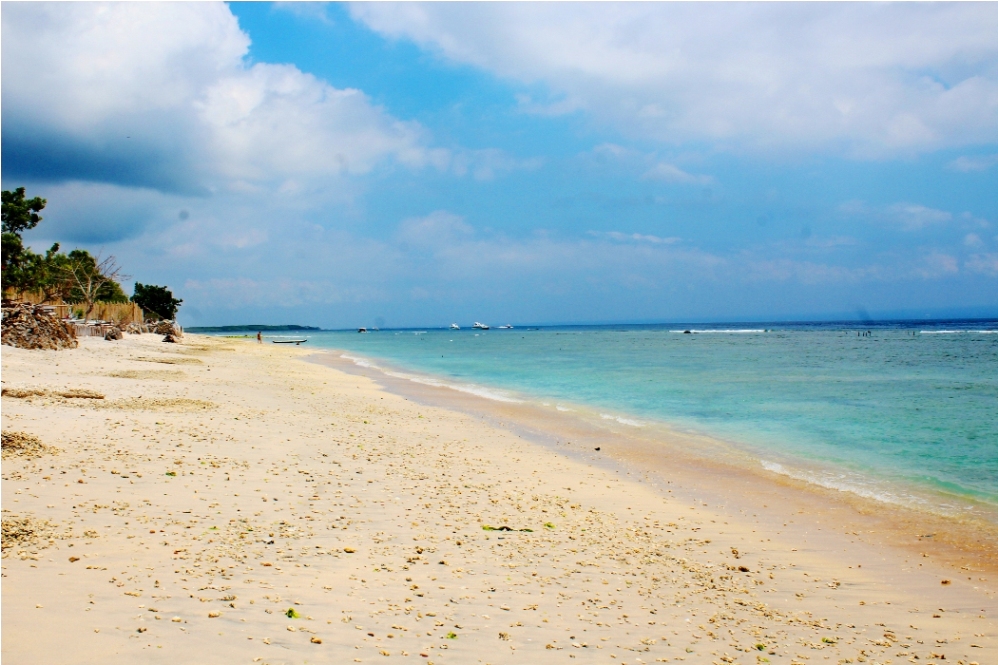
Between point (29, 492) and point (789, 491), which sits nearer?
point (29, 492)

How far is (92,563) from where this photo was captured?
557 cm

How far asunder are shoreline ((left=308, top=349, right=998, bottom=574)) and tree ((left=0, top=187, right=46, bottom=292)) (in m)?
34.7

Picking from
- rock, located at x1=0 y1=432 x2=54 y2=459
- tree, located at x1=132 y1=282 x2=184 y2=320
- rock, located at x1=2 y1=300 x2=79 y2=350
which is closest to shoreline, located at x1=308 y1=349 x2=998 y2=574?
rock, located at x1=0 y1=432 x2=54 y2=459

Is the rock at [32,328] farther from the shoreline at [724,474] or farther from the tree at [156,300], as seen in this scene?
the tree at [156,300]

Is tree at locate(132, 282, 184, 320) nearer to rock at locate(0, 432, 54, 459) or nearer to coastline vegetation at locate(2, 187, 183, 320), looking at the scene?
coastline vegetation at locate(2, 187, 183, 320)

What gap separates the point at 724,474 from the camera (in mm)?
12484

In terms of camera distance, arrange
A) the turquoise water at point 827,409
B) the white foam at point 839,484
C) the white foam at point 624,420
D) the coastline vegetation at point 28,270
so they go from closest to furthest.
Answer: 1. the white foam at point 839,484
2. the turquoise water at point 827,409
3. the white foam at point 624,420
4. the coastline vegetation at point 28,270

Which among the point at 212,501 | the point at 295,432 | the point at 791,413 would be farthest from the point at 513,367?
the point at 212,501

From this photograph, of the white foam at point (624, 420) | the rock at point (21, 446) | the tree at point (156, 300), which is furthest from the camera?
the tree at point (156, 300)

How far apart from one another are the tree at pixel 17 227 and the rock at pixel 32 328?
1714 cm

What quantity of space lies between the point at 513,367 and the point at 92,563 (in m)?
39.1

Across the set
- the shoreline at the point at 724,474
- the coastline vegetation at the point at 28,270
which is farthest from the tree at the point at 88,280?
the shoreline at the point at 724,474

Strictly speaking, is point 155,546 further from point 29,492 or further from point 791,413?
point 791,413

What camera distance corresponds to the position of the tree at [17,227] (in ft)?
133
